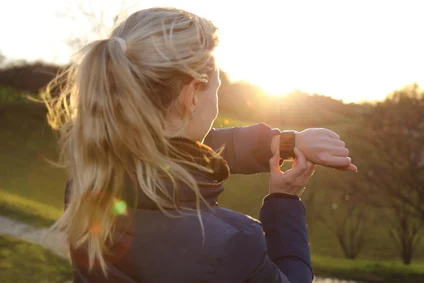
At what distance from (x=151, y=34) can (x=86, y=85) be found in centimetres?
21

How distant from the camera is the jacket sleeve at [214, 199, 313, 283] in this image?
124 cm

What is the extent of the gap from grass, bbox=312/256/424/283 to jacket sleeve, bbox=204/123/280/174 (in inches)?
494

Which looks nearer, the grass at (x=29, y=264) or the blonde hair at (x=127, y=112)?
the blonde hair at (x=127, y=112)

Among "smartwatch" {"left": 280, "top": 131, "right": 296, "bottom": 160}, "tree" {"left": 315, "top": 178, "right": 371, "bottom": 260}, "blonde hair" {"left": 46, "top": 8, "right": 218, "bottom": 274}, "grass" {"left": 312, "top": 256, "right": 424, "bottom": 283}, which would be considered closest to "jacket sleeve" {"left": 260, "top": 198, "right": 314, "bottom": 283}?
"smartwatch" {"left": 280, "top": 131, "right": 296, "bottom": 160}

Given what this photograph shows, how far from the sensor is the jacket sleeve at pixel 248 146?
5.46ft

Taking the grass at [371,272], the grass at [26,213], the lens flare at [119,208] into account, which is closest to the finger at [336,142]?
the lens flare at [119,208]

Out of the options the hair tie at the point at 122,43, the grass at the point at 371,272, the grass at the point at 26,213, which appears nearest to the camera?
the hair tie at the point at 122,43

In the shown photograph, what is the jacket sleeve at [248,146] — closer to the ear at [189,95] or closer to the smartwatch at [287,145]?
the smartwatch at [287,145]

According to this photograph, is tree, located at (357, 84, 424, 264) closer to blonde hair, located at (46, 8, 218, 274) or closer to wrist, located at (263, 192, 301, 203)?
wrist, located at (263, 192, 301, 203)

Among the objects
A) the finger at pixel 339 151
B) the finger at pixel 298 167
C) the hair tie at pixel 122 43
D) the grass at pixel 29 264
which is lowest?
the grass at pixel 29 264

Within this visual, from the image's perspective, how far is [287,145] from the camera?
158 centimetres

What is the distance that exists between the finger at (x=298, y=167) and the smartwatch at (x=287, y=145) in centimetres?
3

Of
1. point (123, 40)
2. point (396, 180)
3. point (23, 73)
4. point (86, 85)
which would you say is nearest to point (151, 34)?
point (123, 40)

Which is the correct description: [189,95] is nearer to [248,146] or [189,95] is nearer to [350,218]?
[248,146]
